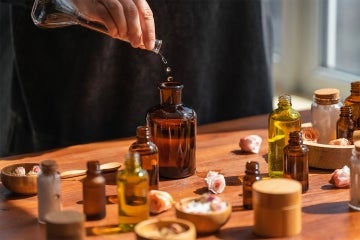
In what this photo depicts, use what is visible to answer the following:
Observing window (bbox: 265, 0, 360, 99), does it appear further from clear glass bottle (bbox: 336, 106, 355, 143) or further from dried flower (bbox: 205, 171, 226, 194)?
dried flower (bbox: 205, 171, 226, 194)

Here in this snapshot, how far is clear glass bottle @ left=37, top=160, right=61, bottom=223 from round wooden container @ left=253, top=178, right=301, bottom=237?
1.07 feet

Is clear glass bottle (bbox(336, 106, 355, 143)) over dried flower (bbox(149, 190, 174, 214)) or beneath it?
over

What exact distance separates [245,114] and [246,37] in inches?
8.6

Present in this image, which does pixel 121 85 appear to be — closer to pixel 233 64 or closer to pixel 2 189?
pixel 233 64

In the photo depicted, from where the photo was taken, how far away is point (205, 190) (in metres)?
1.56

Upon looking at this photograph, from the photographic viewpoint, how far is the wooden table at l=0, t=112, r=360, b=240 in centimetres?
137

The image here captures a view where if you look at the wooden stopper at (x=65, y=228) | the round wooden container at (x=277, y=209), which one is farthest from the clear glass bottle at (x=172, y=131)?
the wooden stopper at (x=65, y=228)

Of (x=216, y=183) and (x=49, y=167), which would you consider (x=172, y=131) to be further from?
(x=49, y=167)

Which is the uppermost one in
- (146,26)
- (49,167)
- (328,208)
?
(146,26)

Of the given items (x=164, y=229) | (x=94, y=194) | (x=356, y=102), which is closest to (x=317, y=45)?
(x=356, y=102)

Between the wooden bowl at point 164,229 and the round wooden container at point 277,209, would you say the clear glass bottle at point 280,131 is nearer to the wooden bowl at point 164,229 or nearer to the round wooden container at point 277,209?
the round wooden container at point 277,209

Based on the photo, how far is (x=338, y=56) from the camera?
2.97m

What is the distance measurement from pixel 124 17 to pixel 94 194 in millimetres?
429

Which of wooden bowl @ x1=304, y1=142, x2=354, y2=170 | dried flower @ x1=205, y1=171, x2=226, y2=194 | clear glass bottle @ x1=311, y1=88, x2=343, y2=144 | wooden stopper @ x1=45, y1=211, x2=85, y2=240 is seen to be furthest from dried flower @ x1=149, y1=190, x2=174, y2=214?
clear glass bottle @ x1=311, y1=88, x2=343, y2=144
